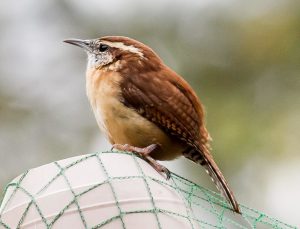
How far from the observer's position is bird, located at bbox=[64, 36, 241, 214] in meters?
4.58

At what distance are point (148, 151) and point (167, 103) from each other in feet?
1.51

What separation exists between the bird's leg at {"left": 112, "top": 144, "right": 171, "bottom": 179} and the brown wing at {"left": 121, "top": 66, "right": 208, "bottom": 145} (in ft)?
0.49

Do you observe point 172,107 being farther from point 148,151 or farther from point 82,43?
point 82,43

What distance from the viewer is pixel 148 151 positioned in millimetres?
4336

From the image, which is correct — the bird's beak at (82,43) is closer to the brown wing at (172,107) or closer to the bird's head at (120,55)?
the bird's head at (120,55)

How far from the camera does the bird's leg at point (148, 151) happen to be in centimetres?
375

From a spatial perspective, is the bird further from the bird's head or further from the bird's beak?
the bird's beak

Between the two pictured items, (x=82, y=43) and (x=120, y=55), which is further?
(x=82, y=43)

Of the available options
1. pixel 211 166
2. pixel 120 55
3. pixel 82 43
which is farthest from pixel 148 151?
pixel 82 43

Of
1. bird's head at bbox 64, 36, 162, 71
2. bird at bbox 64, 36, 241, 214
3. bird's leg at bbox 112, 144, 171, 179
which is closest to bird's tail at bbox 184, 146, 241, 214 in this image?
bird at bbox 64, 36, 241, 214

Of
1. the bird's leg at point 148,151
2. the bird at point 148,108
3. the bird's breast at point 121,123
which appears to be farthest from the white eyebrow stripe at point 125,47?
the bird's leg at point 148,151

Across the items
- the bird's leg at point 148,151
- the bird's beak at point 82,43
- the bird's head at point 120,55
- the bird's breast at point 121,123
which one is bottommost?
the bird's leg at point 148,151

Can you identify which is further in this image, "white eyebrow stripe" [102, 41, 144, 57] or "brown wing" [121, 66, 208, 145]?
"white eyebrow stripe" [102, 41, 144, 57]

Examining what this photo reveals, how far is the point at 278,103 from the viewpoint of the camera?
5.96 metres
